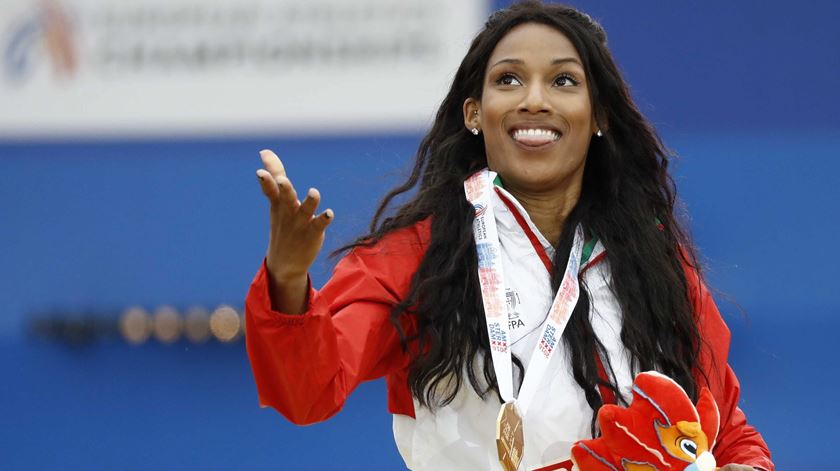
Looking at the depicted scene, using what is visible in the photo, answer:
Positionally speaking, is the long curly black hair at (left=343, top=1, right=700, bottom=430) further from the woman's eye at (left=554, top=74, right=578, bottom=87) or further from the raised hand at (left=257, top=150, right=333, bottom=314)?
the raised hand at (left=257, top=150, right=333, bottom=314)

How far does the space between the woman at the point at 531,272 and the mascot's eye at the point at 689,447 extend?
23cm

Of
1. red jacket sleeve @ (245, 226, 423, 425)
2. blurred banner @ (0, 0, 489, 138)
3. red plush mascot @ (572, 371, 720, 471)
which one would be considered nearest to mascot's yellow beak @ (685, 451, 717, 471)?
red plush mascot @ (572, 371, 720, 471)

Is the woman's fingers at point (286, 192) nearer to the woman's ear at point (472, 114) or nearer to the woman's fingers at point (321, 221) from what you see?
the woman's fingers at point (321, 221)

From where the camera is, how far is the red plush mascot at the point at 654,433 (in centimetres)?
191

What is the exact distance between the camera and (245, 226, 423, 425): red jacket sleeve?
1785 millimetres

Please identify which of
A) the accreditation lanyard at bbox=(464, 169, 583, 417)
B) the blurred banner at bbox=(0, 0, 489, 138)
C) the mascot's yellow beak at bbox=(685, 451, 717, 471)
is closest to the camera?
the mascot's yellow beak at bbox=(685, 451, 717, 471)

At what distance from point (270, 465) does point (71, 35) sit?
6.33 ft

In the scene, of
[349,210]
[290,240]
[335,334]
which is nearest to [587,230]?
[335,334]

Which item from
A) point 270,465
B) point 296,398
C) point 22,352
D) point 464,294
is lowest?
point 270,465

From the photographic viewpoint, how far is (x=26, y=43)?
560 cm

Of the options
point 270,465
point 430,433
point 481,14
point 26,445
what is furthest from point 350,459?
point 430,433

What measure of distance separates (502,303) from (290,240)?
0.49 meters

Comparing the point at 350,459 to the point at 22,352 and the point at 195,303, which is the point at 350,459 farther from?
the point at 22,352

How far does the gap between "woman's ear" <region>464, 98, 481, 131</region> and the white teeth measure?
0.13 metres
